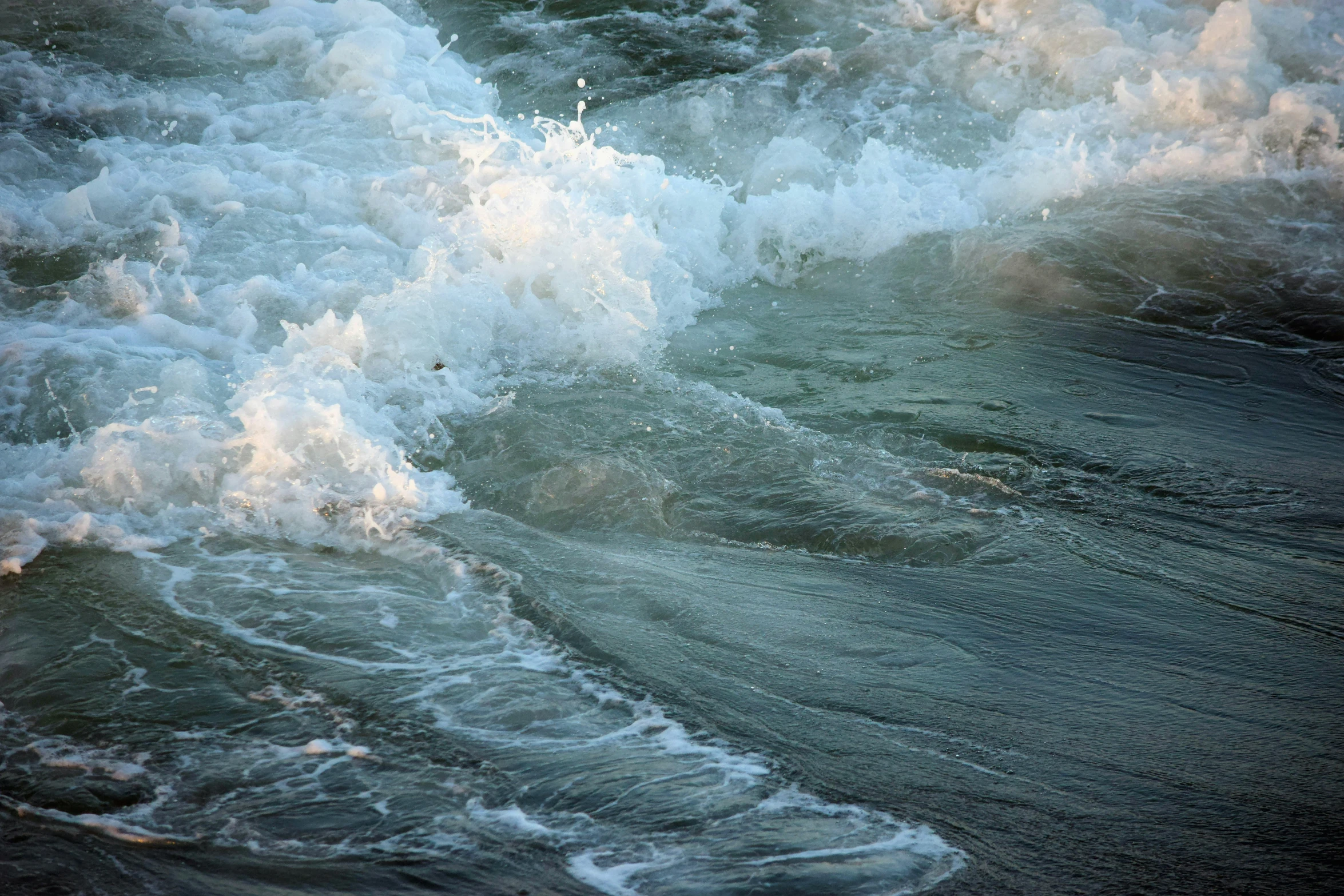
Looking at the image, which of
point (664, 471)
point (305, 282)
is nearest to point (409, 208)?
point (305, 282)

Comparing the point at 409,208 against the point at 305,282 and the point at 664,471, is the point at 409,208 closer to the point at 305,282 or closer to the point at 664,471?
the point at 305,282

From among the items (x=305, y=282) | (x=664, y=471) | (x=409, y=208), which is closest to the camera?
(x=664, y=471)

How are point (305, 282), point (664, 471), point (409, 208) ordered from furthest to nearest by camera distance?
point (409, 208) → point (305, 282) → point (664, 471)

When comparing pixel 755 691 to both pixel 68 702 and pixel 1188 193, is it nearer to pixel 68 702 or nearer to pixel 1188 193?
pixel 68 702

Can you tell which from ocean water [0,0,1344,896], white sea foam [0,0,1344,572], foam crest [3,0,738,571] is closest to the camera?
ocean water [0,0,1344,896]

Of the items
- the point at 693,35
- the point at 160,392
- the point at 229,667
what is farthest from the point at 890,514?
the point at 693,35

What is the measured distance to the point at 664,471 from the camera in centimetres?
520

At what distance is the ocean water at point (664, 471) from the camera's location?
115 inches

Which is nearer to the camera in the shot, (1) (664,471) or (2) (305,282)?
(1) (664,471)

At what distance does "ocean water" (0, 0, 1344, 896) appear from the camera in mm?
2926

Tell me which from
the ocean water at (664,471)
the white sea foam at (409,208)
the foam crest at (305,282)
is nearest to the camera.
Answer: the ocean water at (664,471)

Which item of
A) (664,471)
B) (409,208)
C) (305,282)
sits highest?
(409,208)

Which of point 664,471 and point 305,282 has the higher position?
point 305,282

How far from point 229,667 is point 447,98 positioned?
26.6 ft
